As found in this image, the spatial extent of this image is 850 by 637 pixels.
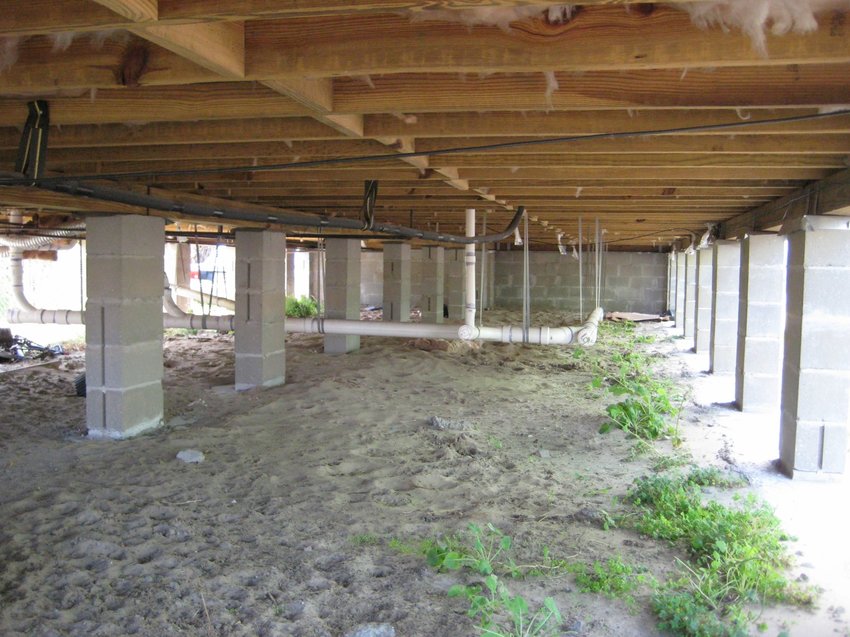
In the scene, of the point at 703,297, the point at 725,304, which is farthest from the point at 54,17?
the point at 703,297

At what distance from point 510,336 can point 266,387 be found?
2771 millimetres

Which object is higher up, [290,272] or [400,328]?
[290,272]

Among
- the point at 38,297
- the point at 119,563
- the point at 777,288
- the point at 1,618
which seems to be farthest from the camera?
the point at 38,297

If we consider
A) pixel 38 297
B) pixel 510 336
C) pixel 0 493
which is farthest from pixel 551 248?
pixel 0 493

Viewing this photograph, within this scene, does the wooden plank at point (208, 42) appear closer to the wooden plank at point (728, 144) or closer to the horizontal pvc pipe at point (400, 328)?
the wooden plank at point (728, 144)

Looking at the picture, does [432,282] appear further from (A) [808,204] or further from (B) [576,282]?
(A) [808,204]

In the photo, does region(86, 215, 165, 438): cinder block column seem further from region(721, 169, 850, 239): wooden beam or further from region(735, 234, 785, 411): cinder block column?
region(735, 234, 785, 411): cinder block column

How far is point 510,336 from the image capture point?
7438mm

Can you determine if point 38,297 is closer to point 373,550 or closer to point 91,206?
point 91,206

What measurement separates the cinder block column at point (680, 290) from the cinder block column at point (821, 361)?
9871 millimetres

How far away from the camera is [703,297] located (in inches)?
433

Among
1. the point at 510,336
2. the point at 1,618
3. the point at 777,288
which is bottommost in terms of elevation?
the point at 1,618

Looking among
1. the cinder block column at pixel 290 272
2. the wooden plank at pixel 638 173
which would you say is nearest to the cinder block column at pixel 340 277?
the wooden plank at pixel 638 173

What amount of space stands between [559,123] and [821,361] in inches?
117
